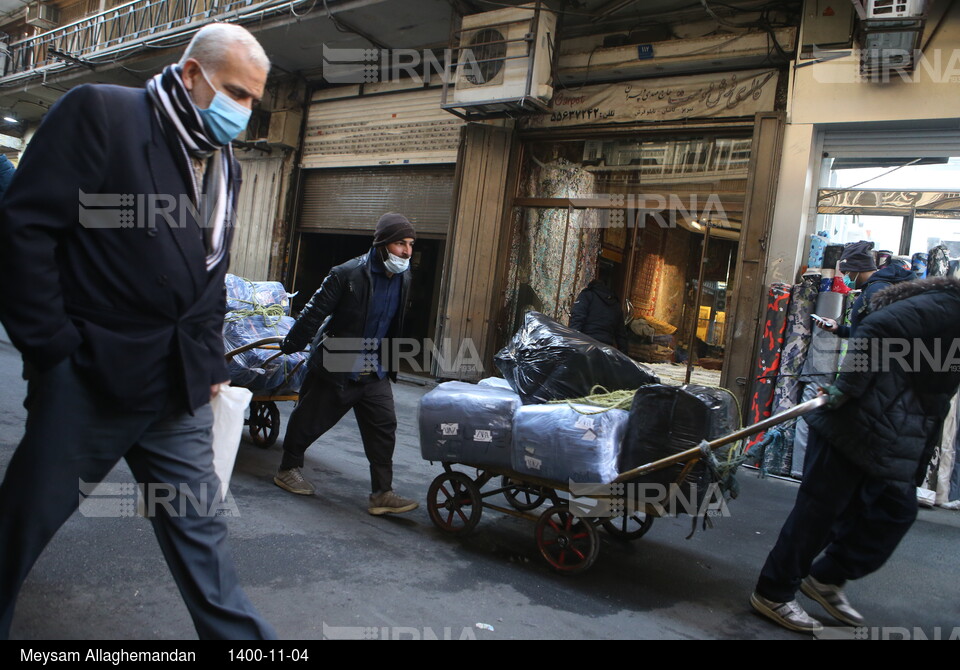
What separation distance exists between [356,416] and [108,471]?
2.54 m

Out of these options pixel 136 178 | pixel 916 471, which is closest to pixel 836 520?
pixel 916 471

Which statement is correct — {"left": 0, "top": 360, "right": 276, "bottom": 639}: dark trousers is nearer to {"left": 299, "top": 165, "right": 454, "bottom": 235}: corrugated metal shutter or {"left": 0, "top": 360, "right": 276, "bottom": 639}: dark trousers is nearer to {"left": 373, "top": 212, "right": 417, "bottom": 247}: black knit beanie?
{"left": 373, "top": 212, "right": 417, "bottom": 247}: black knit beanie

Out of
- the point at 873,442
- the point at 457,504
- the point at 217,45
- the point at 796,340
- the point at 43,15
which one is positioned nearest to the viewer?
the point at 217,45

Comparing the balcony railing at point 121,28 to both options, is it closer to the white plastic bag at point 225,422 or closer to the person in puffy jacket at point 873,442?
the white plastic bag at point 225,422

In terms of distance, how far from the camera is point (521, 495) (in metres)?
5.34

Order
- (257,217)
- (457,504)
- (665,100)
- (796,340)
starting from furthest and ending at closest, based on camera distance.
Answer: (257,217) < (665,100) < (796,340) < (457,504)

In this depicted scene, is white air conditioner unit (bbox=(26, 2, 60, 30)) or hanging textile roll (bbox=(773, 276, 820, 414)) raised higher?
white air conditioner unit (bbox=(26, 2, 60, 30))

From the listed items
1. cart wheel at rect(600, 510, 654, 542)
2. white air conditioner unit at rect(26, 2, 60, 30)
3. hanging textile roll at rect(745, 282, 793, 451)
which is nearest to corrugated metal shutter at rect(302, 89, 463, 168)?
hanging textile roll at rect(745, 282, 793, 451)

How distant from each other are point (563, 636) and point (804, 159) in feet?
20.3

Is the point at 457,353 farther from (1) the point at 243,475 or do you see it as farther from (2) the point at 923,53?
(2) the point at 923,53

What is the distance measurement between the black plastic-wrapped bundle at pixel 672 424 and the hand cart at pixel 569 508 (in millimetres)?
81

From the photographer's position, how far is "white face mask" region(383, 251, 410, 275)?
4.49 metres

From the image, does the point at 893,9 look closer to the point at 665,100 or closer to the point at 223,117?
the point at 665,100

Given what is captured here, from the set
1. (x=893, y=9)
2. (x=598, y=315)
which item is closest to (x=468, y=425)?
(x=598, y=315)
